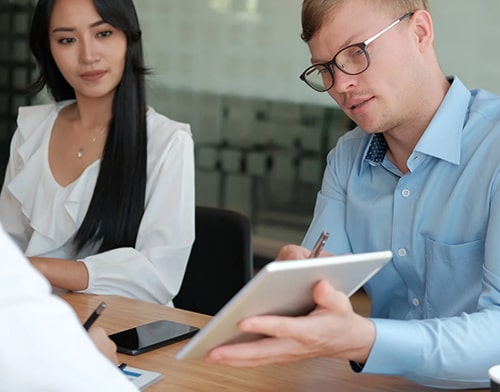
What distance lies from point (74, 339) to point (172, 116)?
433 centimetres

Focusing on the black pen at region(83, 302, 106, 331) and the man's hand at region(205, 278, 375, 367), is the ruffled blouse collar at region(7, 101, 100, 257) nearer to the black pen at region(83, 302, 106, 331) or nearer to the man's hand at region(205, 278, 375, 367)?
the black pen at region(83, 302, 106, 331)

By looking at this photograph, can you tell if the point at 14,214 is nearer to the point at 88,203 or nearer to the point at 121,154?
the point at 88,203

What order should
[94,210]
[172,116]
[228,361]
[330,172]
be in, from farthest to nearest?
[172,116], [94,210], [330,172], [228,361]

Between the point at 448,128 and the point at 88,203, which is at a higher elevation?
the point at 448,128

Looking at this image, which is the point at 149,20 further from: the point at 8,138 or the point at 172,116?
the point at 8,138

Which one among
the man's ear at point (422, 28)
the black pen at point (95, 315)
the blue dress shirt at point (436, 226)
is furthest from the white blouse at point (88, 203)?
the man's ear at point (422, 28)

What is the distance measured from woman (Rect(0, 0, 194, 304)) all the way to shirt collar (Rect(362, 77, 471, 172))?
2.93 feet

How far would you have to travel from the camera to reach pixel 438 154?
206cm

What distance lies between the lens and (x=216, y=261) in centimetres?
279

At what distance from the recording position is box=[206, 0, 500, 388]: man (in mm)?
1758

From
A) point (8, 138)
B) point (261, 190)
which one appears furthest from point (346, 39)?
point (8, 138)

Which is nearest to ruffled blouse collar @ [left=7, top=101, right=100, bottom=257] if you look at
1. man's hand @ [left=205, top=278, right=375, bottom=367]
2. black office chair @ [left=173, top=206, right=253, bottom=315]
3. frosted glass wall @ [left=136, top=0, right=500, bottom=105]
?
black office chair @ [left=173, top=206, right=253, bottom=315]

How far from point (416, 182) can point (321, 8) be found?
45 cm

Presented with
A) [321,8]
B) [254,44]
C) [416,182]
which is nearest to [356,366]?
[416,182]
